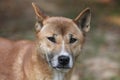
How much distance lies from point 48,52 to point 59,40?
236 mm

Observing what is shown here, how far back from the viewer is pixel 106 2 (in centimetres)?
1738

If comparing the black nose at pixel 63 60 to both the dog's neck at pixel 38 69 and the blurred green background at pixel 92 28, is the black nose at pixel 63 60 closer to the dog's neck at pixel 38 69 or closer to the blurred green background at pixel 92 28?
the dog's neck at pixel 38 69

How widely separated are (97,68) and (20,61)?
13.4 ft

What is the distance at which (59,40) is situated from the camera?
28.6ft

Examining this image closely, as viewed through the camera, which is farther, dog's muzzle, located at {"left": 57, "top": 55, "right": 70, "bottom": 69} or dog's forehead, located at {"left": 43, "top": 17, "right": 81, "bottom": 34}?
dog's forehead, located at {"left": 43, "top": 17, "right": 81, "bottom": 34}

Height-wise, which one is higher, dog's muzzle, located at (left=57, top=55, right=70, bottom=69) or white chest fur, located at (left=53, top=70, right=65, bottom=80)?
dog's muzzle, located at (left=57, top=55, right=70, bottom=69)

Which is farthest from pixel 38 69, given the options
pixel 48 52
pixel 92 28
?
pixel 92 28

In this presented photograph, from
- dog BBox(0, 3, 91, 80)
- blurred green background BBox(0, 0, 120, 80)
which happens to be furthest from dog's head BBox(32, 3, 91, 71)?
blurred green background BBox(0, 0, 120, 80)

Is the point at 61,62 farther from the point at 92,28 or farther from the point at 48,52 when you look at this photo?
the point at 92,28

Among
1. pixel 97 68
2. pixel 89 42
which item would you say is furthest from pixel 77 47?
pixel 89 42

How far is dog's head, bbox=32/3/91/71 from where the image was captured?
8609 mm

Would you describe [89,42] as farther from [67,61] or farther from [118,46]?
[67,61]

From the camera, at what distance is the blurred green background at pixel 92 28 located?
1322cm

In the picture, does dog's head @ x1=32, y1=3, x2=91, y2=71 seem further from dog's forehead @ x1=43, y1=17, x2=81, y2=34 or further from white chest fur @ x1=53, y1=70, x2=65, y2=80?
white chest fur @ x1=53, y1=70, x2=65, y2=80
